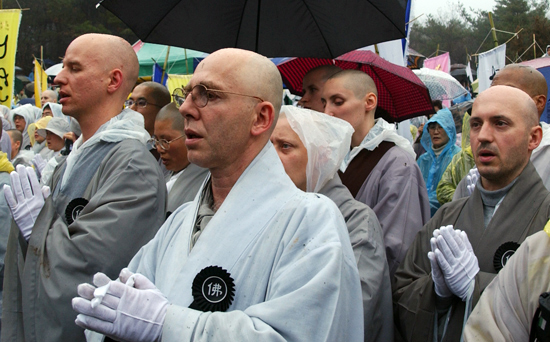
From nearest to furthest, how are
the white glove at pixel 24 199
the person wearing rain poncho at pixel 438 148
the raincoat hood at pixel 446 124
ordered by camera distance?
the white glove at pixel 24 199, the person wearing rain poncho at pixel 438 148, the raincoat hood at pixel 446 124

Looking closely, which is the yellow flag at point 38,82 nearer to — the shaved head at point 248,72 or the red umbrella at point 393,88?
the red umbrella at point 393,88

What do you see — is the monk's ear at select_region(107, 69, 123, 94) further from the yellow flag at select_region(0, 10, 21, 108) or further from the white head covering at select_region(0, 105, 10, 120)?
the white head covering at select_region(0, 105, 10, 120)

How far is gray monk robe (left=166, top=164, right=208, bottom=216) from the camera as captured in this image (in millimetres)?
3319

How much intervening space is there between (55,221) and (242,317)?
4.45 feet

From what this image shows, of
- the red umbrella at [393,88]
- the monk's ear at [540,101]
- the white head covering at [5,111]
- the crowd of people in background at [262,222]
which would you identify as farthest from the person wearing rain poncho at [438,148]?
the white head covering at [5,111]

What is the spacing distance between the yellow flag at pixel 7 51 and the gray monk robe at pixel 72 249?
527 centimetres

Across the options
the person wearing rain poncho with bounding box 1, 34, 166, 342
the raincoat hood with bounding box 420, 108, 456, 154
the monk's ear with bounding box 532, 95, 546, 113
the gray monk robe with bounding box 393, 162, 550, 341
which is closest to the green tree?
the raincoat hood with bounding box 420, 108, 456, 154

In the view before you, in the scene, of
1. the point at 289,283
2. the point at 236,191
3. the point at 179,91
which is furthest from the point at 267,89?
the point at 289,283

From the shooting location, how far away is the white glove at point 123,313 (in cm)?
156

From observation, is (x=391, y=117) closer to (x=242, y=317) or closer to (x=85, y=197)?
(x=85, y=197)

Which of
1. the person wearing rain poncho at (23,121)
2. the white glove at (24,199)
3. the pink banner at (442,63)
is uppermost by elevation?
the pink banner at (442,63)

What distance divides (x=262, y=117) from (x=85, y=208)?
1.07 m

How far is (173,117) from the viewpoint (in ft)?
12.3

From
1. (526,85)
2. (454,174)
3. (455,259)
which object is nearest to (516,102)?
(455,259)
